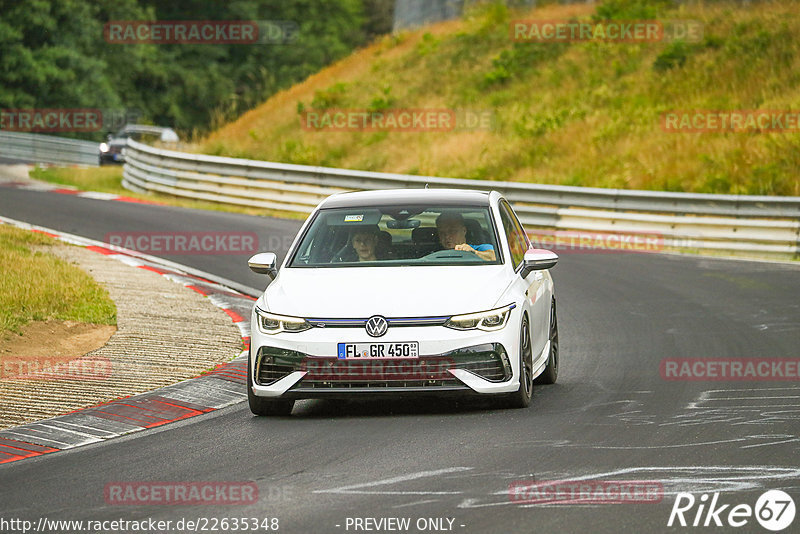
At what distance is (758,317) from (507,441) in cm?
731

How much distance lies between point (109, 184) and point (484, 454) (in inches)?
1121

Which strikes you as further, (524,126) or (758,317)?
(524,126)

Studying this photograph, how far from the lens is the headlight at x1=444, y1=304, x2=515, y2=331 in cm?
867

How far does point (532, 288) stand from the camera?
980 centimetres

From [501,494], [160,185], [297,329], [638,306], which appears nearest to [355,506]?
[501,494]

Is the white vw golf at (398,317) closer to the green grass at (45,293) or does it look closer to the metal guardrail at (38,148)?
the green grass at (45,293)

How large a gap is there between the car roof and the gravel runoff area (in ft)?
6.46

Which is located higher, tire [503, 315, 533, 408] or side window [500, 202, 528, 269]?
side window [500, 202, 528, 269]

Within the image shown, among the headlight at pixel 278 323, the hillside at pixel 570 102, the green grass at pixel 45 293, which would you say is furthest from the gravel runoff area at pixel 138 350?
the hillside at pixel 570 102

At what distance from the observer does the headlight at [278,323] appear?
8.73 meters

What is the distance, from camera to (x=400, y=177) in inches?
1041

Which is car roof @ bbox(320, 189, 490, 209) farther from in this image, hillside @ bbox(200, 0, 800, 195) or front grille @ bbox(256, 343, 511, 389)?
hillside @ bbox(200, 0, 800, 195)

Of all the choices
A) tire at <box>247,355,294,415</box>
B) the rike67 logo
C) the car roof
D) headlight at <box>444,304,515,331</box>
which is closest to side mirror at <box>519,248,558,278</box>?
the car roof

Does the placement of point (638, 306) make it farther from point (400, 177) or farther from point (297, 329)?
point (400, 177)
